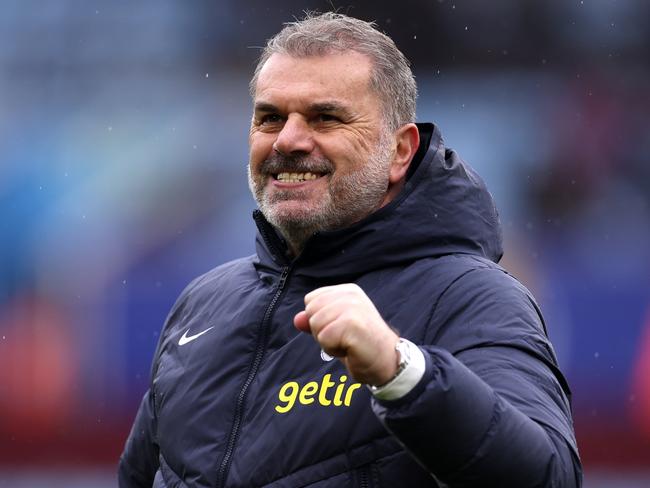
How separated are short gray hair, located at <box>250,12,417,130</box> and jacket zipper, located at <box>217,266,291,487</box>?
411mm

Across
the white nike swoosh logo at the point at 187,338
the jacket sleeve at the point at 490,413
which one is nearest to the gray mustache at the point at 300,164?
the white nike swoosh logo at the point at 187,338

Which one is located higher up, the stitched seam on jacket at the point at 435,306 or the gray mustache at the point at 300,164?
the gray mustache at the point at 300,164

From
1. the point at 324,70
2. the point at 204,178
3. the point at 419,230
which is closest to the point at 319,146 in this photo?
the point at 324,70

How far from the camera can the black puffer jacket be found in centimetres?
172

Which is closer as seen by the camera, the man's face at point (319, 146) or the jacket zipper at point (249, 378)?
the jacket zipper at point (249, 378)

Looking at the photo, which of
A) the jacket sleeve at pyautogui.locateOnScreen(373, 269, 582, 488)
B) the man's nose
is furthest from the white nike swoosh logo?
the jacket sleeve at pyautogui.locateOnScreen(373, 269, 582, 488)

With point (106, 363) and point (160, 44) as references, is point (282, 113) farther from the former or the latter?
point (160, 44)

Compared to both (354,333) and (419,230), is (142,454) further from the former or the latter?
(354,333)

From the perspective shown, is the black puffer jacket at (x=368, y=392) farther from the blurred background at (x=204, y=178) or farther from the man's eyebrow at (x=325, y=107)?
the blurred background at (x=204, y=178)

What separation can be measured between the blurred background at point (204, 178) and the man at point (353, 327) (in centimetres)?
359

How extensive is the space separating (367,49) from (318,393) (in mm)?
747

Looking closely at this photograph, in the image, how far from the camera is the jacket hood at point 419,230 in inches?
87.7

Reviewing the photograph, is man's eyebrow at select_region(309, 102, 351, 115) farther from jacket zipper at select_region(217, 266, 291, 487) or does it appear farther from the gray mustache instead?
jacket zipper at select_region(217, 266, 291, 487)

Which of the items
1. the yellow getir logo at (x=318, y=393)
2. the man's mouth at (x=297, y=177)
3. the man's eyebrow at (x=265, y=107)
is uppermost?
the man's eyebrow at (x=265, y=107)
